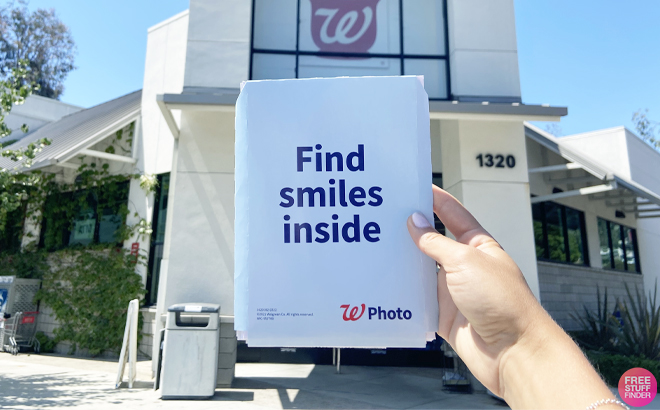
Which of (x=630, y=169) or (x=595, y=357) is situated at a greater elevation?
(x=630, y=169)

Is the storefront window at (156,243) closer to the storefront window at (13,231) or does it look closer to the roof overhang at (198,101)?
the roof overhang at (198,101)

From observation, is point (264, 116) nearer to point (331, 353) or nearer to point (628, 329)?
point (331, 353)

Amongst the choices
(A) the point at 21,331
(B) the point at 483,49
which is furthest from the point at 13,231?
(B) the point at 483,49

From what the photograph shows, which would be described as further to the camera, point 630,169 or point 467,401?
point 630,169

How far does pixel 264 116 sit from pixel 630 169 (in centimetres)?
1890

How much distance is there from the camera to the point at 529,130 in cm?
1035

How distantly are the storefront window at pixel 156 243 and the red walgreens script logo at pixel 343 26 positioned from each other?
521 cm

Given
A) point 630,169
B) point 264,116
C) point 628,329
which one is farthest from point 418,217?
point 630,169

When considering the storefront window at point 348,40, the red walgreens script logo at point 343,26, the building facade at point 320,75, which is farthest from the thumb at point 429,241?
the red walgreens script logo at point 343,26

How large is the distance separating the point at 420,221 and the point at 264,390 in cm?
664

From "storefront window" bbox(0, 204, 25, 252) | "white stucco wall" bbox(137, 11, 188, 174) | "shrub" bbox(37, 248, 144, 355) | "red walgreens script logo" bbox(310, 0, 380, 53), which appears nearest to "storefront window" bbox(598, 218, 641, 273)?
"red walgreens script logo" bbox(310, 0, 380, 53)

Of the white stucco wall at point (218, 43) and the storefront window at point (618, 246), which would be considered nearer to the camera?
the white stucco wall at point (218, 43)

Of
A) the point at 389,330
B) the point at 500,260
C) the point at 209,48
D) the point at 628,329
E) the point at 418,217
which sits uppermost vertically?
the point at 209,48

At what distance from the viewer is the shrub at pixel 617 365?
770 cm
